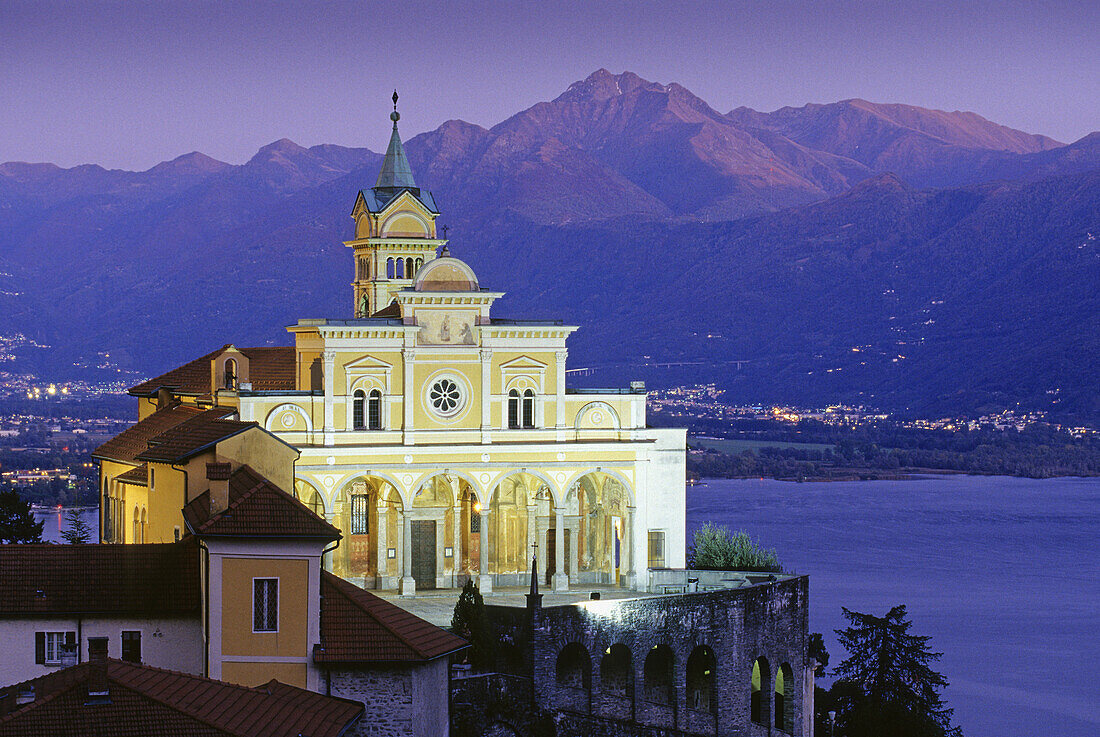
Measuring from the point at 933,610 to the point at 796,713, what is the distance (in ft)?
166

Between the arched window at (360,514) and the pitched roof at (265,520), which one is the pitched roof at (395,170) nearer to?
the arched window at (360,514)

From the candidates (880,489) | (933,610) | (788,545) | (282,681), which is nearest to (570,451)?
(282,681)

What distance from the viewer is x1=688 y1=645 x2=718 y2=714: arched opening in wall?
158ft

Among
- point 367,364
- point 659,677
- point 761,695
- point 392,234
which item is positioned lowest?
point 761,695

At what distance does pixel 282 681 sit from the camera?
31688 millimetres

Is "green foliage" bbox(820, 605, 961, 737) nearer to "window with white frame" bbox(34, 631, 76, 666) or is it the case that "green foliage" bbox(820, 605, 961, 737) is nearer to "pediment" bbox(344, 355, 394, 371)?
"pediment" bbox(344, 355, 394, 371)

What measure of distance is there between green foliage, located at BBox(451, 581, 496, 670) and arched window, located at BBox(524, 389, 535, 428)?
36.7ft

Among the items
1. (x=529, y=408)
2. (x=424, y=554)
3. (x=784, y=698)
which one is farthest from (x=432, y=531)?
(x=784, y=698)

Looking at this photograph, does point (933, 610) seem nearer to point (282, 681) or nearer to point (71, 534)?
point (71, 534)

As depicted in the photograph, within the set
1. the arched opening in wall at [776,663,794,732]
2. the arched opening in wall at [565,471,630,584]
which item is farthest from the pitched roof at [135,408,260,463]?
the arched opening in wall at [776,663,794,732]

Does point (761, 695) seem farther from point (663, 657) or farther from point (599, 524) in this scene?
point (599, 524)

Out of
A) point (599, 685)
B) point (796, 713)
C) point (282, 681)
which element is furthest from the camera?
point (796, 713)

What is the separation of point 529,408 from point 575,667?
35.9 feet

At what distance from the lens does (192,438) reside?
40.8m
